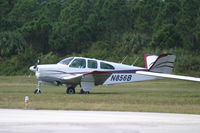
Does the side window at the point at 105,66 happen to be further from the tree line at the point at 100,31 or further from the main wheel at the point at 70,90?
the tree line at the point at 100,31

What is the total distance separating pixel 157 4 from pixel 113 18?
450 cm

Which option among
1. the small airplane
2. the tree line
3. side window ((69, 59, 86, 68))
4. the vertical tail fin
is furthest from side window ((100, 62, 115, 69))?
the tree line

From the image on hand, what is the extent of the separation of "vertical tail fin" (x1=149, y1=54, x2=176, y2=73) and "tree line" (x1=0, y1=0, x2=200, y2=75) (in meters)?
19.8

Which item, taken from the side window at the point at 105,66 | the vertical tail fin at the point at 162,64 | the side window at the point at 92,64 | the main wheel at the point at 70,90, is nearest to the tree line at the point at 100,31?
the vertical tail fin at the point at 162,64

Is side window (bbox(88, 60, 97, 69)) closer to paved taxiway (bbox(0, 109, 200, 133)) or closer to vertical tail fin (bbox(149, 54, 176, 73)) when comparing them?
vertical tail fin (bbox(149, 54, 176, 73))

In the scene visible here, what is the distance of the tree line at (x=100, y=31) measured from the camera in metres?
52.1

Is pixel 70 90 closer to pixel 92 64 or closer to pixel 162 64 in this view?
pixel 92 64

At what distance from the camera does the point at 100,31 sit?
197ft
